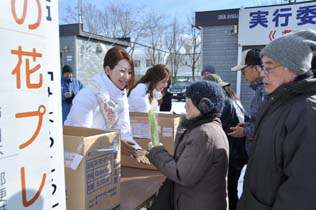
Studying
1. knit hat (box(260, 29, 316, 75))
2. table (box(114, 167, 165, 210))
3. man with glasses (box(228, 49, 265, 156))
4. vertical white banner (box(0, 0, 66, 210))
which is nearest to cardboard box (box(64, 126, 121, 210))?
table (box(114, 167, 165, 210))

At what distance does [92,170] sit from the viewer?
48.0 inches

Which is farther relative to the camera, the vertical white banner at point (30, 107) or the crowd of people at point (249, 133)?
the crowd of people at point (249, 133)

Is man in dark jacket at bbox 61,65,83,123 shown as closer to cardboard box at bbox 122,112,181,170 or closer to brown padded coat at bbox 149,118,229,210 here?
cardboard box at bbox 122,112,181,170

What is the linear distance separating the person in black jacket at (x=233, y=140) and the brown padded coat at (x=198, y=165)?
101 cm

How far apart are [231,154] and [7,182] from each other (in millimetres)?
2260

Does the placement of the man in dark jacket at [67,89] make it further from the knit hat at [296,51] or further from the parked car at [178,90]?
the parked car at [178,90]

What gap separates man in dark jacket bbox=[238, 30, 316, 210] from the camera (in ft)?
3.57

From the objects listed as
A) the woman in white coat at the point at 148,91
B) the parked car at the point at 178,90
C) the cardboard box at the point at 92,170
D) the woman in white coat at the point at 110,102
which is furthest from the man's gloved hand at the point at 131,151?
the parked car at the point at 178,90

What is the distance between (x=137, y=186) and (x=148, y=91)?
143cm

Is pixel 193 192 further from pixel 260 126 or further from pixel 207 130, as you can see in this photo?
pixel 260 126

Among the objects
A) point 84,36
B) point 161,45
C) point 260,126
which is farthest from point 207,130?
point 161,45

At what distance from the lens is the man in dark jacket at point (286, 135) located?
1088 millimetres

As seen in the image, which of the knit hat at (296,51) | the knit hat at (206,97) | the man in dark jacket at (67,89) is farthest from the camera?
the man in dark jacket at (67,89)

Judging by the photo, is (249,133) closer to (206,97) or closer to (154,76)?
(206,97)
